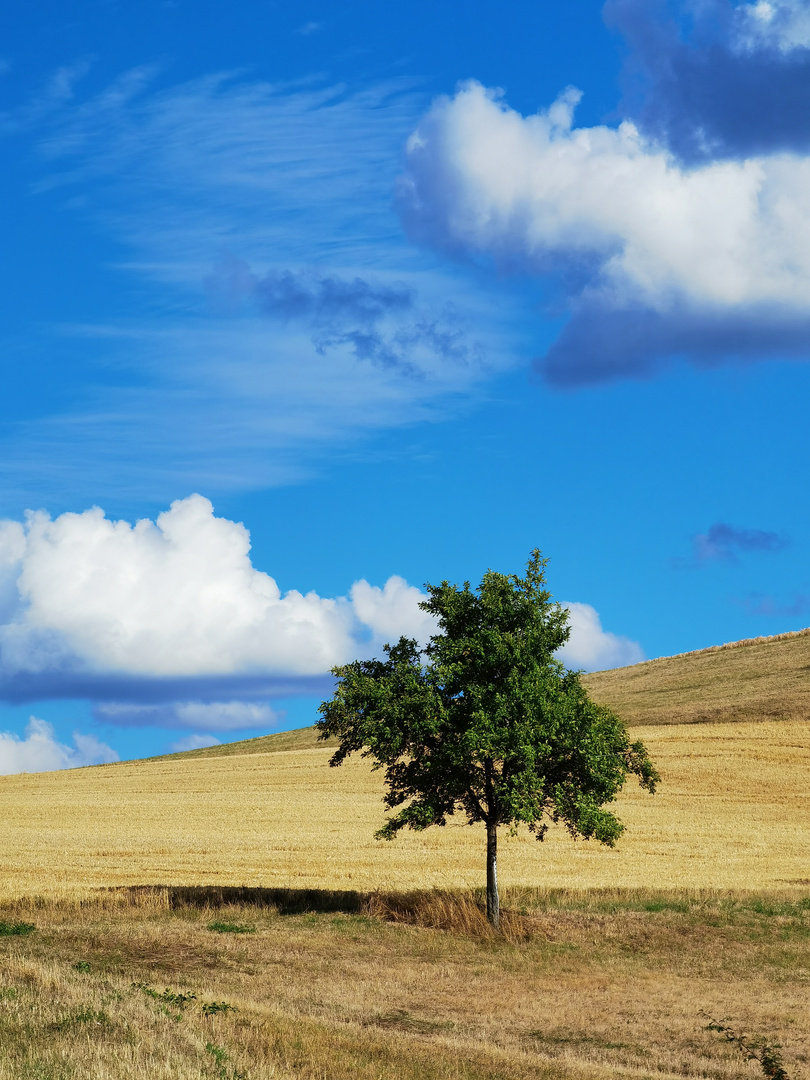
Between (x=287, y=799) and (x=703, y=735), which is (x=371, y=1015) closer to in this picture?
(x=287, y=799)

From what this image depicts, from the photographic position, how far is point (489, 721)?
32.2m

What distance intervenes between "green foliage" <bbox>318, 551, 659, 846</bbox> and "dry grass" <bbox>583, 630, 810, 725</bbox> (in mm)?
58300

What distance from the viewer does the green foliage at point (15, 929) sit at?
28141 millimetres

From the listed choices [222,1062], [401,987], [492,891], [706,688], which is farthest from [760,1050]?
[706,688]

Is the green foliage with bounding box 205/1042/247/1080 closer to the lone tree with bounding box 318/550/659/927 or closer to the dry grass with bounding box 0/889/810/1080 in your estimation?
the dry grass with bounding box 0/889/810/1080

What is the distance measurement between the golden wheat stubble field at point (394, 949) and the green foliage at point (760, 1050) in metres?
0.30

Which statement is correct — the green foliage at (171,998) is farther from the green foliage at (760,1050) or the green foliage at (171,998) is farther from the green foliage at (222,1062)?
the green foliage at (760,1050)

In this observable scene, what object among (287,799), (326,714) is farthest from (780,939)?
(287,799)

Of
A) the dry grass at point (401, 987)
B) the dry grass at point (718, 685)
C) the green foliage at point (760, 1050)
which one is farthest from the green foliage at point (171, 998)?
the dry grass at point (718, 685)

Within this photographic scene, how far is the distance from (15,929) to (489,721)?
46.5 ft

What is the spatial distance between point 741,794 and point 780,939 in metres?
36.1

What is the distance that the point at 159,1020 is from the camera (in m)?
16.0

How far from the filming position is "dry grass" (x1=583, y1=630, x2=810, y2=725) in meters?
91.3

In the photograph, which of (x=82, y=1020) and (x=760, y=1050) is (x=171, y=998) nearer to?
(x=82, y=1020)
